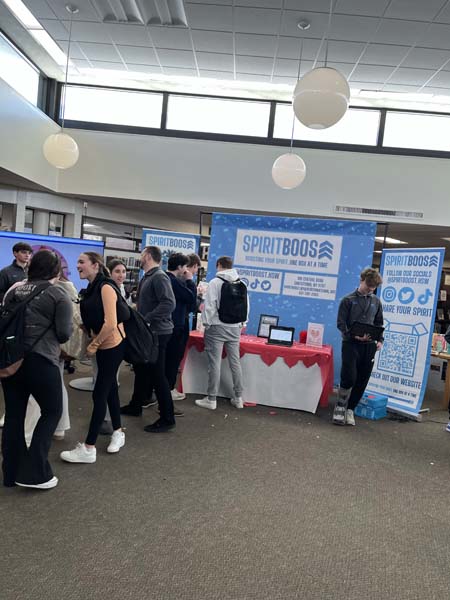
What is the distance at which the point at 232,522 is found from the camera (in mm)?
2398

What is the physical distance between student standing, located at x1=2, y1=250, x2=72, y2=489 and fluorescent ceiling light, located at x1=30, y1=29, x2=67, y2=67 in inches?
209

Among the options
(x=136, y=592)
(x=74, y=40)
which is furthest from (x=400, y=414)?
(x=74, y=40)

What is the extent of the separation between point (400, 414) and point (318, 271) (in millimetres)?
1777

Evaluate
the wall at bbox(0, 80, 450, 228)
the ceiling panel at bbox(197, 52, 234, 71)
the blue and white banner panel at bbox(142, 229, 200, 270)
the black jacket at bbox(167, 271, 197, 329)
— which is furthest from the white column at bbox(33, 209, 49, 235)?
the black jacket at bbox(167, 271, 197, 329)

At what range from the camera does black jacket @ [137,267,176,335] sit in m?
3.49

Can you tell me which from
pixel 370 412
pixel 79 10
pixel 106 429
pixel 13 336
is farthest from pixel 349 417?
pixel 79 10

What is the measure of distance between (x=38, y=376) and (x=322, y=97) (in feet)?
9.10

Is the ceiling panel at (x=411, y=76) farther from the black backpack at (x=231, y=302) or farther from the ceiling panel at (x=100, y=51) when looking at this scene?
the black backpack at (x=231, y=302)

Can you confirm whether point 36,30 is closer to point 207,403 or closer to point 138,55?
point 138,55

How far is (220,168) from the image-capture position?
8.04 m

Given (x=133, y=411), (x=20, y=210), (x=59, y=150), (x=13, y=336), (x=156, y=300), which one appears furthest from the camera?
(x=20, y=210)

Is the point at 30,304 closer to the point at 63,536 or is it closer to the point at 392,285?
the point at 63,536

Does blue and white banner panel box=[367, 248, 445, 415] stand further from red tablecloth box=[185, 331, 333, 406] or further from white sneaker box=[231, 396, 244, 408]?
white sneaker box=[231, 396, 244, 408]

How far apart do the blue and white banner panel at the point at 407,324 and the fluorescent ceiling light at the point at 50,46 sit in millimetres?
5487
